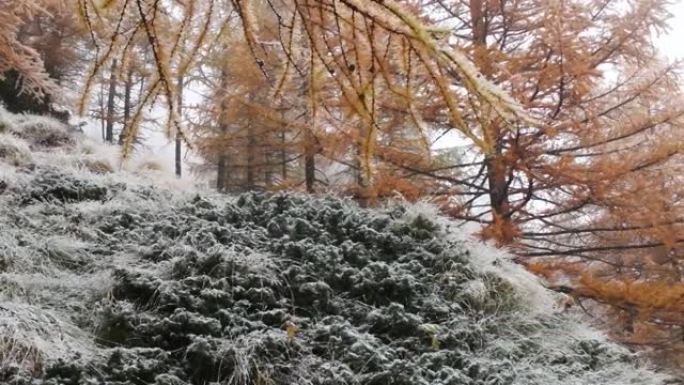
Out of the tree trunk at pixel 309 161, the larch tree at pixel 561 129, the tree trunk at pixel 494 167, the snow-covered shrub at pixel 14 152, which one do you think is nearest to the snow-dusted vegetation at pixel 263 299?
the tree trunk at pixel 494 167

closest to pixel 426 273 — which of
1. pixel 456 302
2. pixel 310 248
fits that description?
pixel 456 302

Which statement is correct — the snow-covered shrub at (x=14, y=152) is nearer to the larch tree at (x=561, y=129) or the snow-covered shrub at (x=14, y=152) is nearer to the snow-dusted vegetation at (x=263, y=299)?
the snow-dusted vegetation at (x=263, y=299)

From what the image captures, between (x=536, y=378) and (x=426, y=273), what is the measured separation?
1.16 m

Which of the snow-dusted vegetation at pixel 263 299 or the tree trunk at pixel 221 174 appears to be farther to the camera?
the tree trunk at pixel 221 174

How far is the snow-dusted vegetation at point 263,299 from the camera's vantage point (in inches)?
116

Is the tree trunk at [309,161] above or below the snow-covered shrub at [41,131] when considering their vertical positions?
below

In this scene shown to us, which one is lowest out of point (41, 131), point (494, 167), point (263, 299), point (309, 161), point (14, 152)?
point (263, 299)

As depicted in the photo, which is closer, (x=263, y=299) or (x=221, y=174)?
(x=263, y=299)

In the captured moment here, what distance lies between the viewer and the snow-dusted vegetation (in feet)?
9.68

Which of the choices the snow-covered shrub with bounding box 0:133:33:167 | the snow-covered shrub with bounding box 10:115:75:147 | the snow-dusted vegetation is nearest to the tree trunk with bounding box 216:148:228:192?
the snow-covered shrub with bounding box 10:115:75:147

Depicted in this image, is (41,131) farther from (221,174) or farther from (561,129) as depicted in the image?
(561,129)

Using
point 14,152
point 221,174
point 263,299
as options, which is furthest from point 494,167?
point 221,174

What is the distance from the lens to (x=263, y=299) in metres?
3.56

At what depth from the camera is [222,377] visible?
2.94 meters
